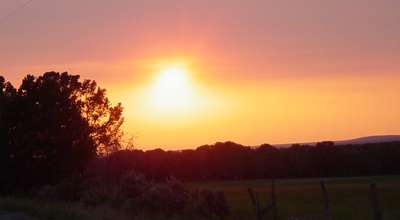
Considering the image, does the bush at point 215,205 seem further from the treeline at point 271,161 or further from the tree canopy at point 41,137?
the treeline at point 271,161

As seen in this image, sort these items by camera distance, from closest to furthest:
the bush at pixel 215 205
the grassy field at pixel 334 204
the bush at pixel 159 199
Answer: the bush at pixel 215 205, the bush at pixel 159 199, the grassy field at pixel 334 204

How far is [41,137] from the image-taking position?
37500mm

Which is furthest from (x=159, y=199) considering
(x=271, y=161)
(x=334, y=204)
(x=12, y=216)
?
(x=271, y=161)

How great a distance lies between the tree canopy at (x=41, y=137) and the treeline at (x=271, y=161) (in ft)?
147

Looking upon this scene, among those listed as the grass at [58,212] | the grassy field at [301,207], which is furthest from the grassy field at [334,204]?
the grass at [58,212]

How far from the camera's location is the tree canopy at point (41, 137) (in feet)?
123

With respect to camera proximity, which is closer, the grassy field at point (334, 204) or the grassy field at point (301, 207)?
the grassy field at point (301, 207)

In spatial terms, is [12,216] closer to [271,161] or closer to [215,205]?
[215,205]

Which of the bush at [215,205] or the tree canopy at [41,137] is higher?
the tree canopy at [41,137]

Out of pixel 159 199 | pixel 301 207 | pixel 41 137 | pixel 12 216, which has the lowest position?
pixel 301 207

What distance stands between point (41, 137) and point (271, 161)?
64.6 metres

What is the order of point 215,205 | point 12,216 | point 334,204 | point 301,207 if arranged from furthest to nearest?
point 334,204
point 301,207
point 215,205
point 12,216

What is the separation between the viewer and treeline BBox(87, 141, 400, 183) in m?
91.6

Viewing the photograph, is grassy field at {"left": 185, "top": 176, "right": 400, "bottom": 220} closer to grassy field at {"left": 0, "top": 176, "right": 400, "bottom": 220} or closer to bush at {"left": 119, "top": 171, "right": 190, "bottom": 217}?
grassy field at {"left": 0, "top": 176, "right": 400, "bottom": 220}
